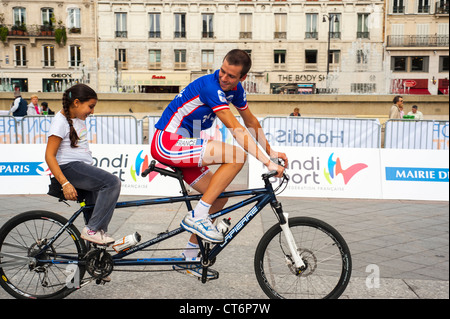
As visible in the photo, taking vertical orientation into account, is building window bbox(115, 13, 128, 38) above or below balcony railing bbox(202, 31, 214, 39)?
above

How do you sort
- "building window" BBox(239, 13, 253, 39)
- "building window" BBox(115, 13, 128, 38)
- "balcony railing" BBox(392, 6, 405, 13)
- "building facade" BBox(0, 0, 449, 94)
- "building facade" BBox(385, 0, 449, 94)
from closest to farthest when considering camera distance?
"building facade" BBox(0, 0, 449, 94)
"building window" BBox(239, 13, 253, 39)
"building window" BBox(115, 13, 128, 38)
"building facade" BBox(385, 0, 449, 94)
"balcony railing" BBox(392, 6, 405, 13)

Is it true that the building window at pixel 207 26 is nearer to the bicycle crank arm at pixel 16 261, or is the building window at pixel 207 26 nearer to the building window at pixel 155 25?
the building window at pixel 155 25

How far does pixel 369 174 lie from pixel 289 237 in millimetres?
5329

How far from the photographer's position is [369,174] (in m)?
8.41

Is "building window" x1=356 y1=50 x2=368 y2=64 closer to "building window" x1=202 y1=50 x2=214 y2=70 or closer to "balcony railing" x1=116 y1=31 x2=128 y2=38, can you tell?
"building window" x1=202 y1=50 x2=214 y2=70

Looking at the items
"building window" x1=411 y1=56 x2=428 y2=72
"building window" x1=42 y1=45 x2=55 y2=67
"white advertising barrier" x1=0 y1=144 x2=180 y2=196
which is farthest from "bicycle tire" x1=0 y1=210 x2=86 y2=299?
"building window" x1=411 y1=56 x2=428 y2=72

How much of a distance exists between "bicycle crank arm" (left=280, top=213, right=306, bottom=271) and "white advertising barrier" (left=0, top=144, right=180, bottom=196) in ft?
16.7

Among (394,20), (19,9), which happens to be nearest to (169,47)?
(19,9)

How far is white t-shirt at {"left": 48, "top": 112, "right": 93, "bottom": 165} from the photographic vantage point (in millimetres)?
3566

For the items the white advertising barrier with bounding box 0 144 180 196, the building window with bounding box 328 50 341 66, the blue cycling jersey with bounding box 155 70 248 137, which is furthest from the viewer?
the building window with bounding box 328 50 341 66

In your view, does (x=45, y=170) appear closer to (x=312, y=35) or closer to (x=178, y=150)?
(x=178, y=150)
